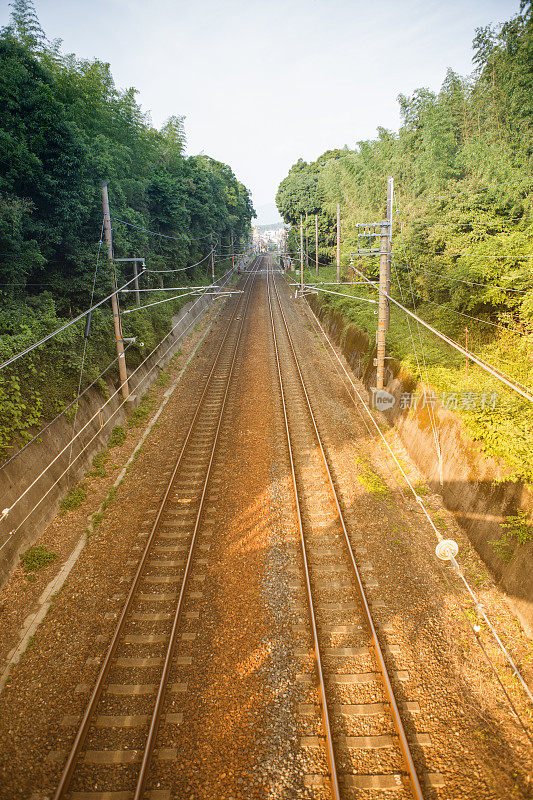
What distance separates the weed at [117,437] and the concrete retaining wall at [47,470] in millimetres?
183

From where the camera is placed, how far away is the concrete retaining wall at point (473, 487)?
8031 mm

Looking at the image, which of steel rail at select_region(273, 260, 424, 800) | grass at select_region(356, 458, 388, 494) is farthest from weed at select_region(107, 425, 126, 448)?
grass at select_region(356, 458, 388, 494)

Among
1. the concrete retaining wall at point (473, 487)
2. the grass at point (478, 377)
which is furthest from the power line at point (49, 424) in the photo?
the grass at point (478, 377)

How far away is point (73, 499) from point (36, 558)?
7.83ft

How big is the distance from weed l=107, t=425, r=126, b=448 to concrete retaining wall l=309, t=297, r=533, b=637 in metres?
10.5

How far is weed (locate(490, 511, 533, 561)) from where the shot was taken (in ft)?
26.3

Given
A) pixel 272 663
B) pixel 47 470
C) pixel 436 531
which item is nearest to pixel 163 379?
pixel 47 470

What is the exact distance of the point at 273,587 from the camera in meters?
8.66

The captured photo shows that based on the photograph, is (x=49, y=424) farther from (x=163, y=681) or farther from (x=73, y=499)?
(x=163, y=681)

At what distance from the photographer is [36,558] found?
9.46 meters

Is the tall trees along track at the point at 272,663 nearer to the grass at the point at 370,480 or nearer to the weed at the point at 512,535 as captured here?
the grass at the point at 370,480

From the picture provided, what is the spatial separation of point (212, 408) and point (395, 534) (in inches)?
386

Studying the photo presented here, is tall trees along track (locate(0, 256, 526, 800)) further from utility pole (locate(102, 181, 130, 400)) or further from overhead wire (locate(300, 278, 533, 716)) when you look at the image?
utility pole (locate(102, 181, 130, 400))

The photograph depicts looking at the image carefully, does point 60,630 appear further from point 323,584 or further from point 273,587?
point 323,584
